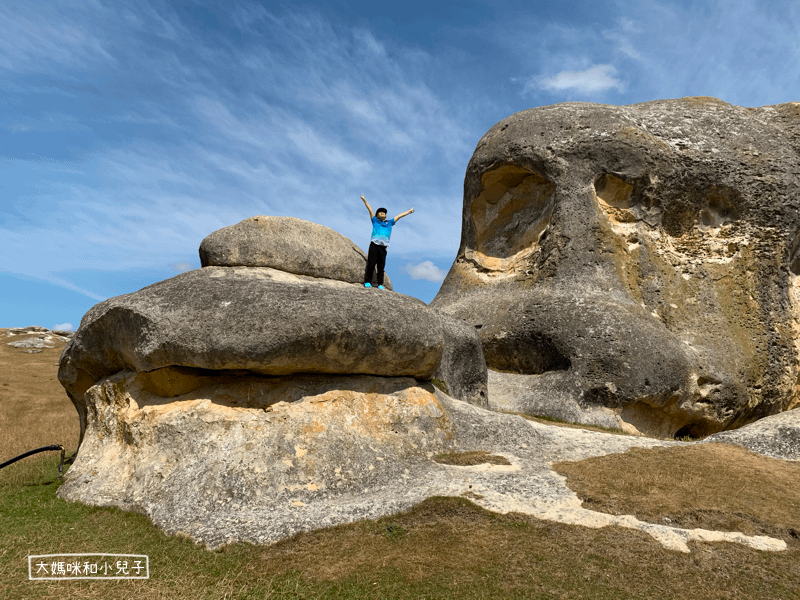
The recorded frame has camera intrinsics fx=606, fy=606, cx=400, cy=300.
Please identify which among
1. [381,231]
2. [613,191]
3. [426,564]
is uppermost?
[613,191]

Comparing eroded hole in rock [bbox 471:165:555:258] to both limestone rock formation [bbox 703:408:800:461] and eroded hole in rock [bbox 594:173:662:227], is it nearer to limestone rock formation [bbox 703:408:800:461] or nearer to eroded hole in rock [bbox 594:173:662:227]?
eroded hole in rock [bbox 594:173:662:227]

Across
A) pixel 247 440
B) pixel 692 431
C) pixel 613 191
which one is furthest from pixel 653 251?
pixel 247 440

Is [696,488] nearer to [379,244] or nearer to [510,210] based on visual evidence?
[379,244]

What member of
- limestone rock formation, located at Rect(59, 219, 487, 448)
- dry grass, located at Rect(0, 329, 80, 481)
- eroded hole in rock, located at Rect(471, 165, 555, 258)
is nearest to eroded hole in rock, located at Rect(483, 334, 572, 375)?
eroded hole in rock, located at Rect(471, 165, 555, 258)

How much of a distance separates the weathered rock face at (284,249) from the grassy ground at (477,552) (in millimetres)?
4254

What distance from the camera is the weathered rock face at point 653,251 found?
523 inches

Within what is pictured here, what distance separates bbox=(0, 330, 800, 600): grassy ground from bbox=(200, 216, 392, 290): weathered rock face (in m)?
4.25

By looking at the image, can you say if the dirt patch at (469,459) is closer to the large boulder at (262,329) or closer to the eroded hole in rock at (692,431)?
the large boulder at (262,329)

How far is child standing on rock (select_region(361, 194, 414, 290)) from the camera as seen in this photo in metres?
10.4

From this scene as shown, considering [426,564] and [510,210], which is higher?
[510,210]

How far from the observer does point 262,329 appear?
7266 millimetres

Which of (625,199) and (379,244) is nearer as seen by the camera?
(379,244)

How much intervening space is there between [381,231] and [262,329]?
12.6 ft

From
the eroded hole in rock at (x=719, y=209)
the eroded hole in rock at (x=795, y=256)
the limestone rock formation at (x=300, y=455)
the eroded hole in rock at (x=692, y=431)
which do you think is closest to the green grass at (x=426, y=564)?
the limestone rock formation at (x=300, y=455)
